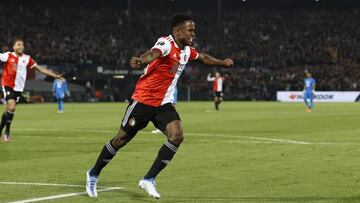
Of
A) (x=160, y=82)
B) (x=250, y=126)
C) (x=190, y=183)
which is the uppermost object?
(x=160, y=82)

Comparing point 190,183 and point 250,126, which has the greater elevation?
point 190,183

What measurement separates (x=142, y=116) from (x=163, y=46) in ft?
3.31

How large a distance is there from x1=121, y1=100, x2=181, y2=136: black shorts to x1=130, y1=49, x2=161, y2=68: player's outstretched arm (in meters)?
0.89

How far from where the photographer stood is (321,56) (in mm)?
76500

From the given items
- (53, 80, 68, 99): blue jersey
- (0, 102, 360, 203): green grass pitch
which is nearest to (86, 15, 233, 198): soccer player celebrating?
(0, 102, 360, 203): green grass pitch

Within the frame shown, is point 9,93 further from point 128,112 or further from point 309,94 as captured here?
point 309,94

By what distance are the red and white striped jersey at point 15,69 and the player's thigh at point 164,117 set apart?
973cm

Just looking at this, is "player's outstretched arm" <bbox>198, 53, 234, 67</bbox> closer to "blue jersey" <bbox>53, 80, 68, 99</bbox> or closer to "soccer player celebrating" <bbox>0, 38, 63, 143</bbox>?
"soccer player celebrating" <bbox>0, 38, 63, 143</bbox>

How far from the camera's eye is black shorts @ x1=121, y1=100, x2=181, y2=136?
9.90 meters

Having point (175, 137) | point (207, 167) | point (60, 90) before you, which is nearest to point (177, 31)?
point (175, 137)

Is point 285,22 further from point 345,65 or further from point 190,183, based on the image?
point 190,183

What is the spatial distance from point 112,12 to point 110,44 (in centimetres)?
569

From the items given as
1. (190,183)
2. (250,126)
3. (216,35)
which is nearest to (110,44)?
(216,35)

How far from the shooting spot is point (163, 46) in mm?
9523
